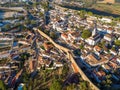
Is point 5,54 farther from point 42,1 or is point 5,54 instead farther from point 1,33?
point 42,1

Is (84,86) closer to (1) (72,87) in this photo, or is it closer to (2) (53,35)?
(1) (72,87)

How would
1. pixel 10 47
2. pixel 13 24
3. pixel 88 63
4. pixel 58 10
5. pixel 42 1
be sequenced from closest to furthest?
pixel 88 63 → pixel 10 47 → pixel 13 24 → pixel 58 10 → pixel 42 1

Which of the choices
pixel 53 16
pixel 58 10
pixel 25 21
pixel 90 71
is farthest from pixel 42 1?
pixel 90 71

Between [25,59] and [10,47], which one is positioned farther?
[10,47]

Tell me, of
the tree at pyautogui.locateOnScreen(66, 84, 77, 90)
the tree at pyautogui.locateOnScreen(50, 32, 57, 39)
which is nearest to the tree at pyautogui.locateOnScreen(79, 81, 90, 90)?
the tree at pyautogui.locateOnScreen(66, 84, 77, 90)

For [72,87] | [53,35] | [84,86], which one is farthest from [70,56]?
[53,35]

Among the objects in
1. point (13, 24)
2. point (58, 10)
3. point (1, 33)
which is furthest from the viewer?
point (58, 10)

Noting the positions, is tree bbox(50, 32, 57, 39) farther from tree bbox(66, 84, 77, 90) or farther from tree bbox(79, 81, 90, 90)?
tree bbox(79, 81, 90, 90)

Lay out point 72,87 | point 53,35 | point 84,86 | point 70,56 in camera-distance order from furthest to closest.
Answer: point 53,35
point 70,56
point 72,87
point 84,86

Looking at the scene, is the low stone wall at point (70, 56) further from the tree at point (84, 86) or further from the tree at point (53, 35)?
the tree at point (53, 35)

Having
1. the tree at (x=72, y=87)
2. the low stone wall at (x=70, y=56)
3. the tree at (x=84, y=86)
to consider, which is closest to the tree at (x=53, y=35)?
the low stone wall at (x=70, y=56)

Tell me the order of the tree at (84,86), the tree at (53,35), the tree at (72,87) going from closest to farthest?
the tree at (84,86) → the tree at (72,87) → the tree at (53,35)
